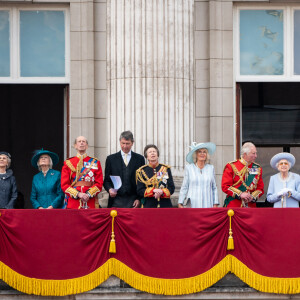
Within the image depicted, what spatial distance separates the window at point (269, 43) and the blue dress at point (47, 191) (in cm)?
487

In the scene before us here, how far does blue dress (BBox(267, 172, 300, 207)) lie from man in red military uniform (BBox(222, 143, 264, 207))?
0.84ft

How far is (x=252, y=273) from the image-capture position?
13.9 meters

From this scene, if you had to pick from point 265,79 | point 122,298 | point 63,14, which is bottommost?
point 122,298

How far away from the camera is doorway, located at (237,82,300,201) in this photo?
18.8 m

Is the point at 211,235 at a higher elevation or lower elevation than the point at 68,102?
lower

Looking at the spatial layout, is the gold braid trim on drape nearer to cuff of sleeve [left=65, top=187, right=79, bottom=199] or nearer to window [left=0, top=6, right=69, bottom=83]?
cuff of sleeve [left=65, top=187, right=79, bottom=199]

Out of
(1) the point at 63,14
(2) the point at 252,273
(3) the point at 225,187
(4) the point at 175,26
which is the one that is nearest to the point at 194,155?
(3) the point at 225,187

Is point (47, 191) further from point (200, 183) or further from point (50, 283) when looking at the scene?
point (200, 183)

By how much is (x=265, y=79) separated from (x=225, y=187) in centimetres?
405

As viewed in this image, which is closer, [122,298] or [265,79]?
[122,298]

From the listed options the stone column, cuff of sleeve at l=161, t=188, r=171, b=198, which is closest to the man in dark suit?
cuff of sleeve at l=161, t=188, r=171, b=198

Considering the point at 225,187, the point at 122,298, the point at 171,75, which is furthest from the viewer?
the point at 171,75

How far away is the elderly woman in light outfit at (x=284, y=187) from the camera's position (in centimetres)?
1457

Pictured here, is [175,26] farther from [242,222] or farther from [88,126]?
[242,222]
